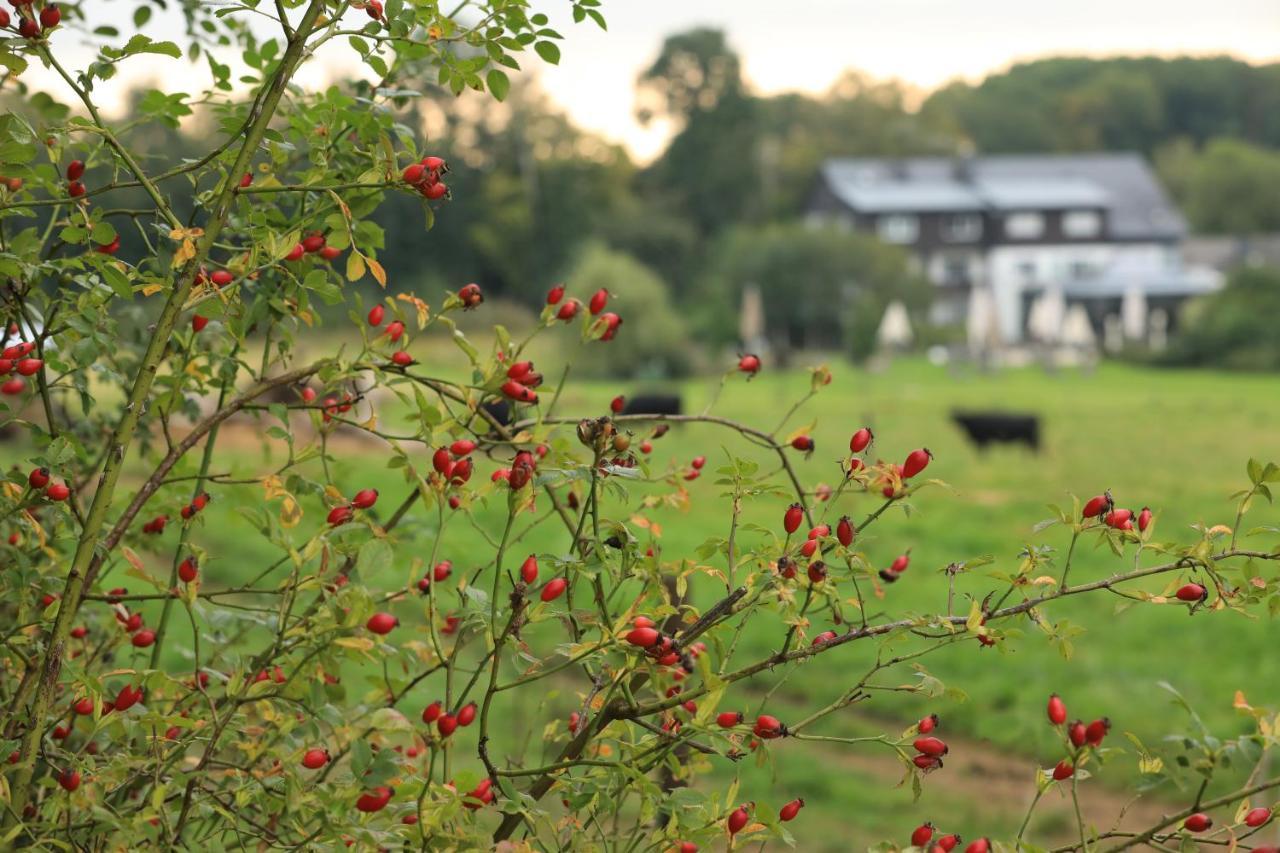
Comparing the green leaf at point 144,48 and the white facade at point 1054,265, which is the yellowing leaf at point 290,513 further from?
the white facade at point 1054,265

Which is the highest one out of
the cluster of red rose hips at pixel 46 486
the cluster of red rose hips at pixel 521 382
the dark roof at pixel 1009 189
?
the cluster of red rose hips at pixel 521 382

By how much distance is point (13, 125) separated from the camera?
5.88ft

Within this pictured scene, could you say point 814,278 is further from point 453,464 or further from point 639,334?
point 453,464

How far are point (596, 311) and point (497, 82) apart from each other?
341mm

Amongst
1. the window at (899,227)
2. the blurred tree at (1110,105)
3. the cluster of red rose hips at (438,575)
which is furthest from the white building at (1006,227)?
the cluster of red rose hips at (438,575)

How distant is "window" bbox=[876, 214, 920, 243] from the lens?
55656 millimetres

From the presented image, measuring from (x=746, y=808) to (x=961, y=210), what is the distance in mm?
56302

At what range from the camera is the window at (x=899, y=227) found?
55.7 metres

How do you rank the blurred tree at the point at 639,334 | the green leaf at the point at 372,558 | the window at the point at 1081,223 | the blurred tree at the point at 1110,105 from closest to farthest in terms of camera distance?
the green leaf at the point at 372,558
the blurred tree at the point at 639,334
the window at the point at 1081,223
the blurred tree at the point at 1110,105

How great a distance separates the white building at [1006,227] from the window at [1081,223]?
0.04 m

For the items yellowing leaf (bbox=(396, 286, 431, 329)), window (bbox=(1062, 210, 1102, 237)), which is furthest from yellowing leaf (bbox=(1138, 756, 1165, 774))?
window (bbox=(1062, 210, 1102, 237))

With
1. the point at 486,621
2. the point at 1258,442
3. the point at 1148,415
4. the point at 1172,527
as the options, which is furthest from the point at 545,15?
the point at 1148,415

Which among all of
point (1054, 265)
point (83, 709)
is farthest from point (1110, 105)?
point (83, 709)

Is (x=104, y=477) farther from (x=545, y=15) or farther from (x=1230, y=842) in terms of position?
(x=1230, y=842)
